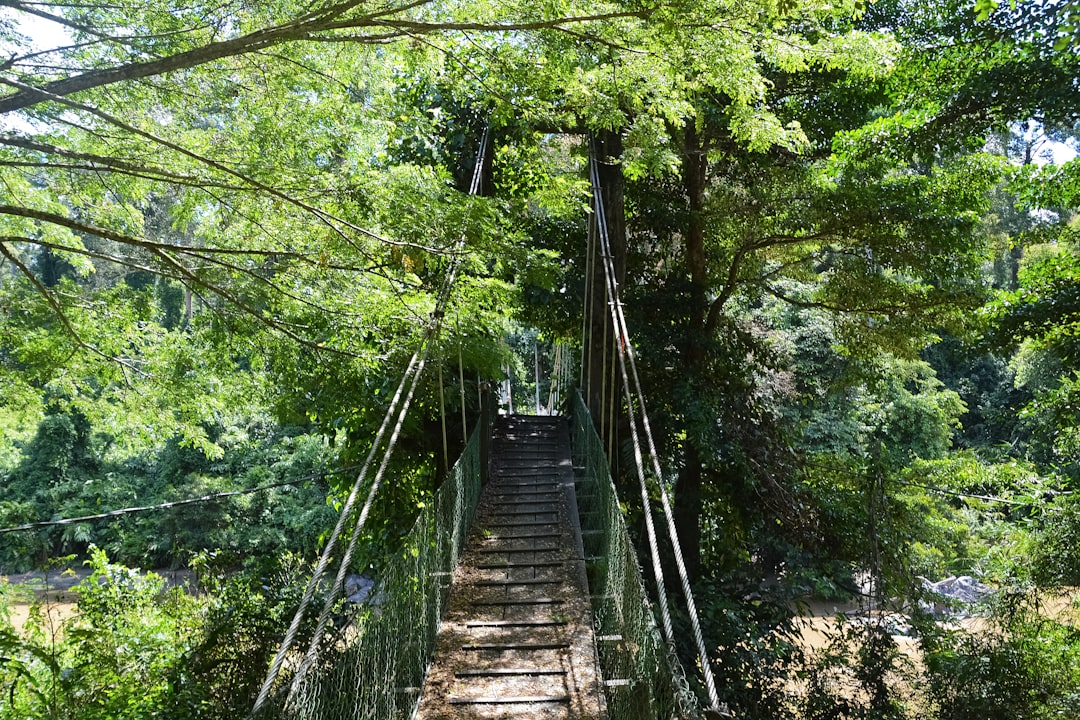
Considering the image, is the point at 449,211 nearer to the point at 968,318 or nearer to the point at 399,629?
the point at 399,629

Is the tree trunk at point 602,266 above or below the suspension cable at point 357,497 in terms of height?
above

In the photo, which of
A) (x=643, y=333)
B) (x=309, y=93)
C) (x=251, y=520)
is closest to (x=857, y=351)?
(x=643, y=333)

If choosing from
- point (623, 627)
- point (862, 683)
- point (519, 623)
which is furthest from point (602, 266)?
point (623, 627)

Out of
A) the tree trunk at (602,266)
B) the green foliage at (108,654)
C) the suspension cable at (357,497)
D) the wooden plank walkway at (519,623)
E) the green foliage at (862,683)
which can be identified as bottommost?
the green foliage at (862,683)

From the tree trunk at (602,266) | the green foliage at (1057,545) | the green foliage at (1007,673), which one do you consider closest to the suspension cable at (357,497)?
the tree trunk at (602,266)

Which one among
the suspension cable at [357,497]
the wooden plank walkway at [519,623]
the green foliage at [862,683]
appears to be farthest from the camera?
the green foliage at [862,683]

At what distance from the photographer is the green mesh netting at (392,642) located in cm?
220

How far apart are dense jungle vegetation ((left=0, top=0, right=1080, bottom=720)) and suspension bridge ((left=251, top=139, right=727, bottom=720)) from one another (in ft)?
2.51

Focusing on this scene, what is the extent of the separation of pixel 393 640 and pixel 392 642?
0.03 ft

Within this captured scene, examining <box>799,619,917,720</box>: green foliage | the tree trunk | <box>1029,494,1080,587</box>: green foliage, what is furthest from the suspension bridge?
<box>1029,494,1080,587</box>: green foliage

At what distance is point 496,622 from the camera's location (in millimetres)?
3650

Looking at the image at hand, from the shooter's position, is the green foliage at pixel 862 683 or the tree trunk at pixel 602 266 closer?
the green foliage at pixel 862 683

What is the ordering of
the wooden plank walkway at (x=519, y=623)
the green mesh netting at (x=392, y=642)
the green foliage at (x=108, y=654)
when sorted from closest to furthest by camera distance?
the green mesh netting at (x=392, y=642), the wooden plank walkway at (x=519, y=623), the green foliage at (x=108, y=654)

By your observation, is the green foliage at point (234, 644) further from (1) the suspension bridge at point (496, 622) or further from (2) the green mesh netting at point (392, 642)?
(2) the green mesh netting at point (392, 642)
